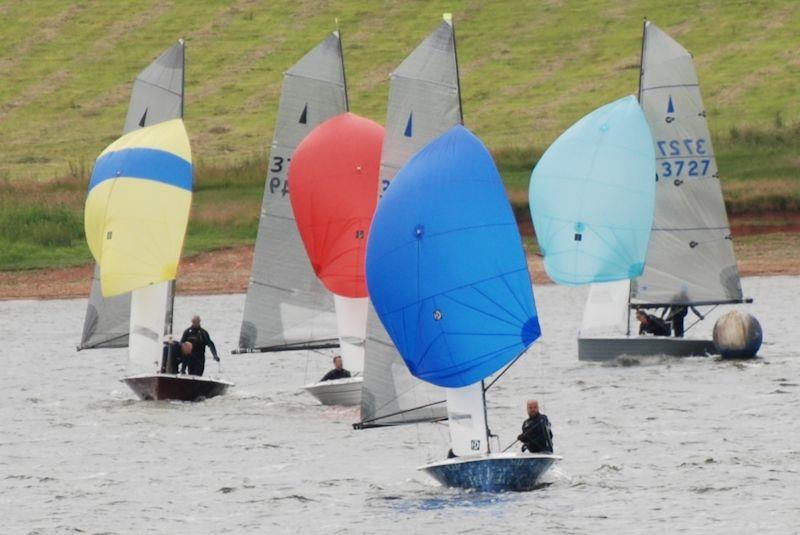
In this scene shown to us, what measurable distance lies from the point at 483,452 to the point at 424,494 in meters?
1.63

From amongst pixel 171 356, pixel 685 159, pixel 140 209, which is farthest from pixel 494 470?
pixel 685 159

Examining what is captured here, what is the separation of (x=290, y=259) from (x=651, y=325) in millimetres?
10163

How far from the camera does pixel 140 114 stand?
48875mm

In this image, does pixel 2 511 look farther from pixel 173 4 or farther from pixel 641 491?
pixel 173 4

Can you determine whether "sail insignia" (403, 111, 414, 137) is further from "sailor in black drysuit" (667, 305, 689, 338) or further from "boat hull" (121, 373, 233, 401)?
"sailor in black drysuit" (667, 305, 689, 338)

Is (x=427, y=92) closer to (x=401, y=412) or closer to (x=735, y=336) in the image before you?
(x=401, y=412)

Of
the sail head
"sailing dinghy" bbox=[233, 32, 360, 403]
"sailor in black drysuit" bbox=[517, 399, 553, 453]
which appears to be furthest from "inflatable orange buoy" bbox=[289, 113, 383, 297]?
"sailor in black drysuit" bbox=[517, 399, 553, 453]

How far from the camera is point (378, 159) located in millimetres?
44344

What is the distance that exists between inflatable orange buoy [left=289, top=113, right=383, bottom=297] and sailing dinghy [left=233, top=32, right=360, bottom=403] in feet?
7.85

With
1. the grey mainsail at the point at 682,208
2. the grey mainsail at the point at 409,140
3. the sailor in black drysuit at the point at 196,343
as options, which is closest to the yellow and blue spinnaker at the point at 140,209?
the sailor in black drysuit at the point at 196,343

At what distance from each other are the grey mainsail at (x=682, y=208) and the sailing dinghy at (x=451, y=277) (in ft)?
65.9

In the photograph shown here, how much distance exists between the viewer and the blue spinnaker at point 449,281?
108 ft

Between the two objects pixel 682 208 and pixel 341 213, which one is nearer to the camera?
pixel 341 213

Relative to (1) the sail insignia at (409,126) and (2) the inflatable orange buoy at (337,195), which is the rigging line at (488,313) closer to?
(1) the sail insignia at (409,126)
